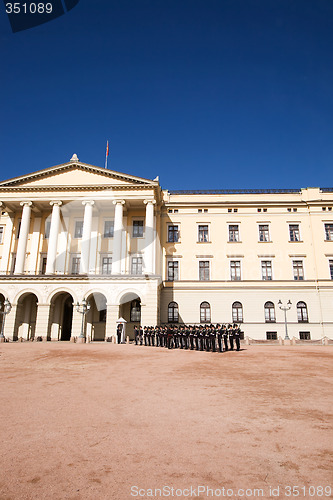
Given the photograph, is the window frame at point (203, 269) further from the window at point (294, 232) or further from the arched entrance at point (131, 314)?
the window at point (294, 232)

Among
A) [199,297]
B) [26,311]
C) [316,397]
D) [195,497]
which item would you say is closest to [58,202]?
[26,311]

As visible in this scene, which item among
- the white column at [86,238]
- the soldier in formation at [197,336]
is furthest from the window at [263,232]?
the white column at [86,238]

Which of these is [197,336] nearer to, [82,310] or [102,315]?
[82,310]

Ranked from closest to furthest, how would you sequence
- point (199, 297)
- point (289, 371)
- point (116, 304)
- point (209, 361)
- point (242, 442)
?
1. point (242, 442)
2. point (289, 371)
3. point (209, 361)
4. point (116, 304)
5. point (199, 297)

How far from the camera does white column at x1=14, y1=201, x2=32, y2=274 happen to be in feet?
104

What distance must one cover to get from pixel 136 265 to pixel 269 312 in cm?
1474

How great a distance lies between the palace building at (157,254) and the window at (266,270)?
4.3 inches

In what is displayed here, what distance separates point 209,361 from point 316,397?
7.50 m

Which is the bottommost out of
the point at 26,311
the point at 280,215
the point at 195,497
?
the point at 195,497

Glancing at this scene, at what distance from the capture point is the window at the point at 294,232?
3528 centimetres

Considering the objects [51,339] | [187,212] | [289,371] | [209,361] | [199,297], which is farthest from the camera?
[187,212]

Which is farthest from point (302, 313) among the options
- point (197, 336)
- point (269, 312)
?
point (197, 336)

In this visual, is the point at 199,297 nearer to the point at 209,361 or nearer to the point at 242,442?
the point at 209,361

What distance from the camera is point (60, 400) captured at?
7824 millimetres
